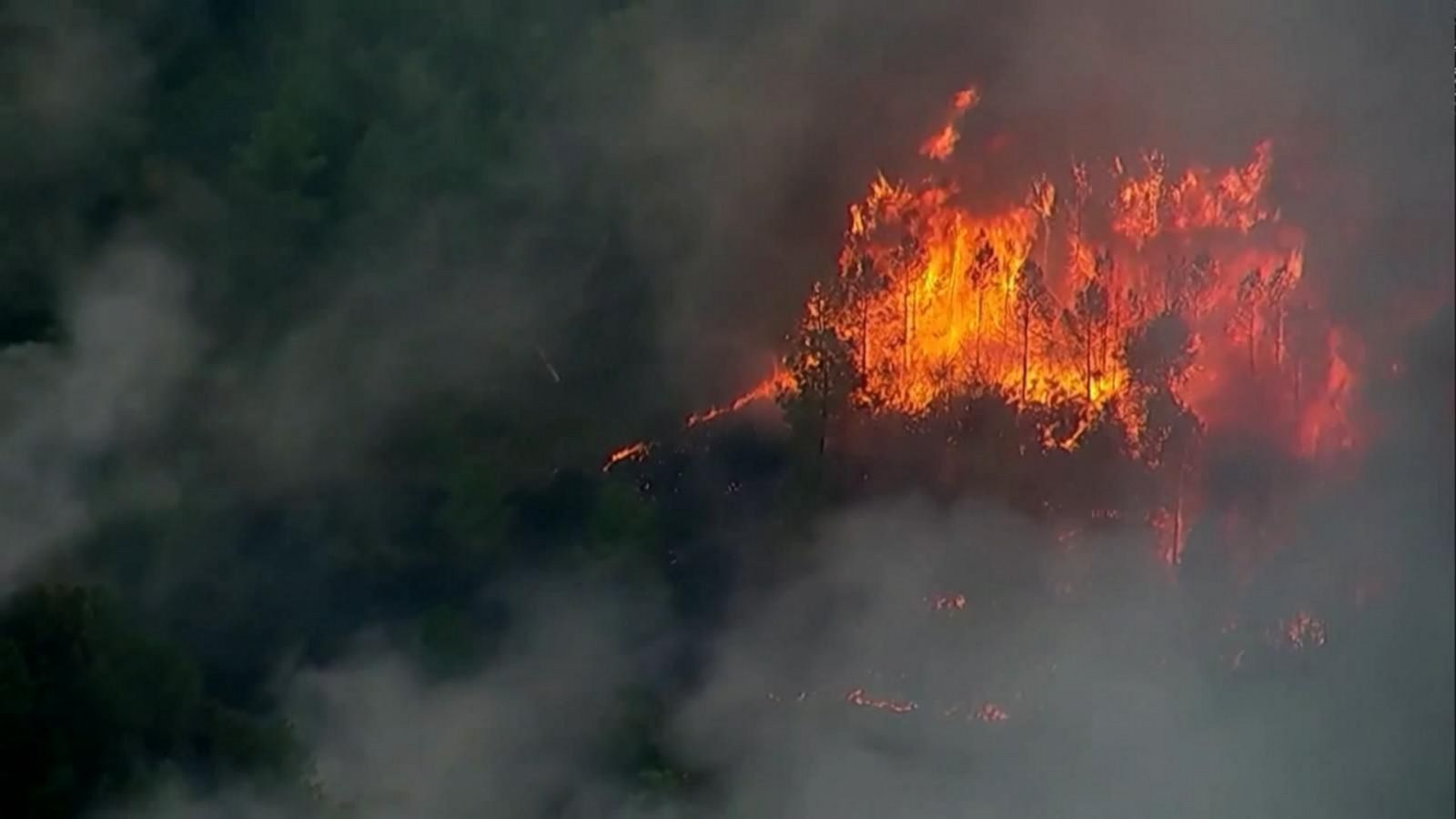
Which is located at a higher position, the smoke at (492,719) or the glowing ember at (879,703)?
Result: the glowing ember at (879,703)

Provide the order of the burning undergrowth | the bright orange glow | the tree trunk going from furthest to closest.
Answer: the tree trunk → the burning undergrowth → the bright orange glow

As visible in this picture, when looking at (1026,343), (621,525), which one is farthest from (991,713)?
(621,525)

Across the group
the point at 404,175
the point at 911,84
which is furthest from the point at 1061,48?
the point at 404,175

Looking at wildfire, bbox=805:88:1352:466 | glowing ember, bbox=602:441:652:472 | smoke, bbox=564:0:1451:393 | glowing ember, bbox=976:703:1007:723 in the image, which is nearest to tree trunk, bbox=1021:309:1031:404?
wildfire, bbox=805:88:1352:466

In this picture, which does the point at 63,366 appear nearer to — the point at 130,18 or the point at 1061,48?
the point at 130,18

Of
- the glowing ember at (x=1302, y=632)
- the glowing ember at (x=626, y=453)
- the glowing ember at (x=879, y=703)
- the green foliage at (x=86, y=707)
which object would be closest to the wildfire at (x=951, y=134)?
the glowing ember at (x=626, y=453)

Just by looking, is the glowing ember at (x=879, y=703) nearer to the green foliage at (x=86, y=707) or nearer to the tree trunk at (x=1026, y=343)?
the tree trunk at (x=1026, y=343)

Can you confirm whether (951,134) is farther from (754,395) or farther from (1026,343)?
(754,395)

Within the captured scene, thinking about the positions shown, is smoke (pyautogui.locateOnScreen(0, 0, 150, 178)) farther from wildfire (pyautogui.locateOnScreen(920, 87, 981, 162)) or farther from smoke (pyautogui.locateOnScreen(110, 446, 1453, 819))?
wildfire (pyautogui.locateOnScreen(920, 87, 981, 162))

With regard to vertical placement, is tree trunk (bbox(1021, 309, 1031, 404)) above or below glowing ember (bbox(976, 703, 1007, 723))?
above
